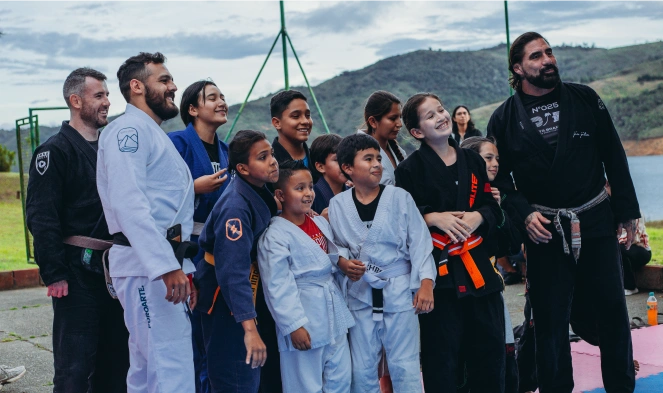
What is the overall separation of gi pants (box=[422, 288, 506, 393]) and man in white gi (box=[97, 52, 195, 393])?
1214 millimetres

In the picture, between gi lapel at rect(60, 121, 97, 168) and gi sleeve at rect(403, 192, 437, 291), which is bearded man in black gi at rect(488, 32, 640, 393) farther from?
gi lapel at rect(60, 121, 97, 168)

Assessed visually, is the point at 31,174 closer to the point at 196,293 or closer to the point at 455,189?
the point at 196,293

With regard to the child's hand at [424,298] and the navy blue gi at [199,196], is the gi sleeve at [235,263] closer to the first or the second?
the navy blue gi at [199,196]

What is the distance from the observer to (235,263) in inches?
133

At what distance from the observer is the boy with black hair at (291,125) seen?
14.6 ft

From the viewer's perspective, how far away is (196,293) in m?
3.58

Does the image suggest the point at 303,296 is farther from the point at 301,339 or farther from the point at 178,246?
the point at 178,246

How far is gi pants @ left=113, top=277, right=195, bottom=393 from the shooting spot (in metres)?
3.24

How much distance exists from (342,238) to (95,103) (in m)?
1.52

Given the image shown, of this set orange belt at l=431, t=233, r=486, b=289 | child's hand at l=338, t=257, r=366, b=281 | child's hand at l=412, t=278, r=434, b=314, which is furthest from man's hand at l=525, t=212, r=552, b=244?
child's hand at l=338, t=257, r=366, b=281

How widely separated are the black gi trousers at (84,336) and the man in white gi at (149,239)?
0.53m

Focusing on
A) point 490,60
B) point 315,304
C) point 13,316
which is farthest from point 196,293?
point 490,60

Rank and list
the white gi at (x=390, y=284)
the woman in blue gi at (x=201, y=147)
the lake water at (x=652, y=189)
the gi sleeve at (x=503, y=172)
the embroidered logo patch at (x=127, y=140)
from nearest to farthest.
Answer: the embroidered logo patch at (x=127, y=140), the white gi at (x=390, y=284), the woman in blue gi at (x=201, y=147), the gi sleeve at (x=503, y=172), the lake water at (x=652, y=189)

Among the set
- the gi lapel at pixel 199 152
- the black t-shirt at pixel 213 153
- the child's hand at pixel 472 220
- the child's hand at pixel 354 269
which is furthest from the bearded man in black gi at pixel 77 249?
the child's hand at pixel 472 220
